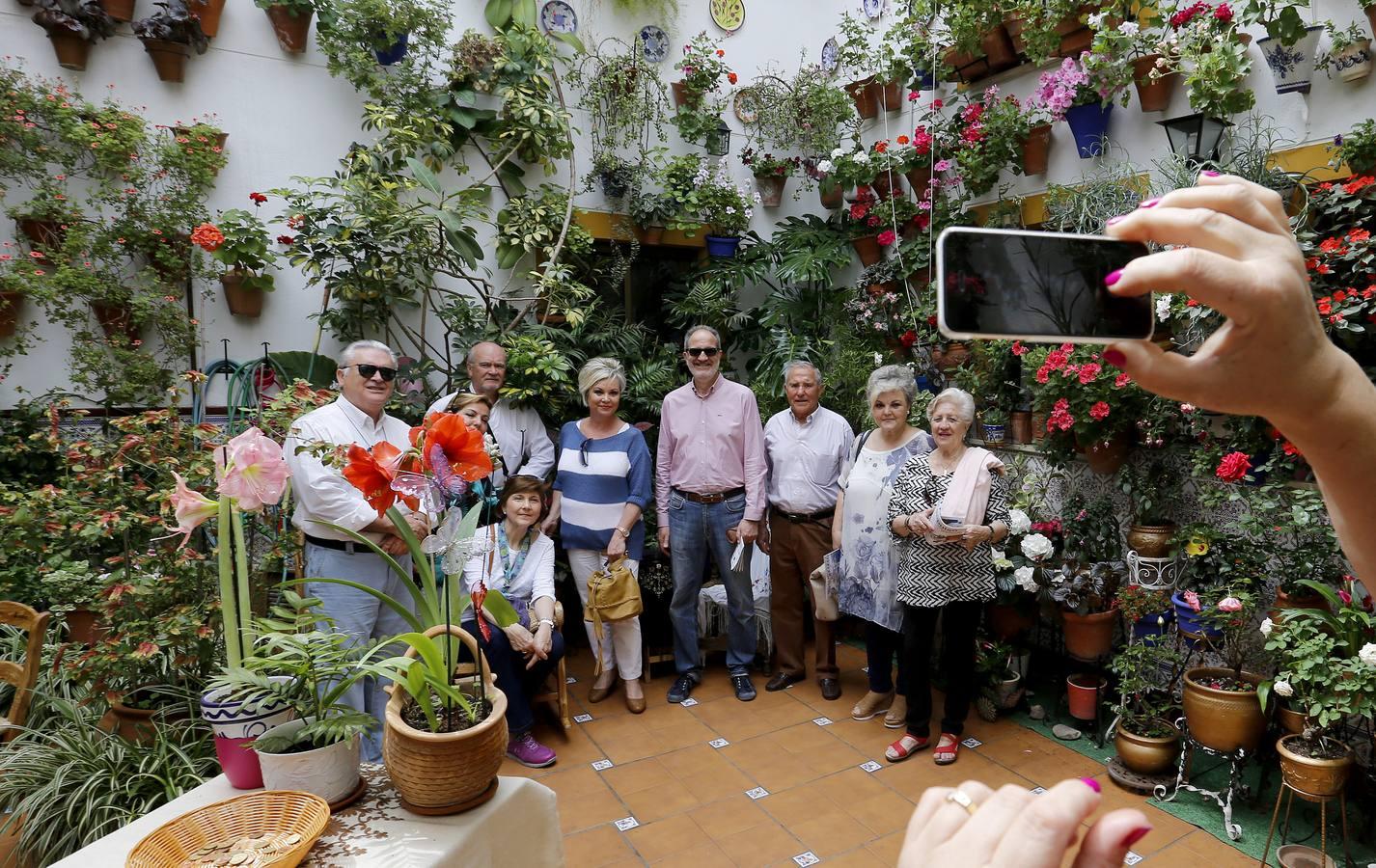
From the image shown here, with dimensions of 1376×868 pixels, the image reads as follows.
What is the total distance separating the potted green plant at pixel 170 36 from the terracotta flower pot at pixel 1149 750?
219 inches

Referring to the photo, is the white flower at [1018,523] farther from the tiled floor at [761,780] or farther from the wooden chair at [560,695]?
the wooden chair at [560,695]

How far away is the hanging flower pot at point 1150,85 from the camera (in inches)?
142

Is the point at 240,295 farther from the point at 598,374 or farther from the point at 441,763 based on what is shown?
the point at 441,763

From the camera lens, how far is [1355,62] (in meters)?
3.00

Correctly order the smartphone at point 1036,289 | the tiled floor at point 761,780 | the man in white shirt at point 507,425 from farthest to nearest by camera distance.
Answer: the man in white shirt at point 507,425 < the tiled floor at point 761,780 < the smartphone at point 1036,289

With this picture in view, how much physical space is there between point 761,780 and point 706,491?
1.44 m

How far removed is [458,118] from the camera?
15.1 feet

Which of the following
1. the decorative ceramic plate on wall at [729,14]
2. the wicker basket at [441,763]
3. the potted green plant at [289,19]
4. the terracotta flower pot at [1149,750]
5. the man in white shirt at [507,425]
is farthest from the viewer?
the decorative ceramic plate on wall at [729,14]

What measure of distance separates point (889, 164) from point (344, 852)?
483 centimetres

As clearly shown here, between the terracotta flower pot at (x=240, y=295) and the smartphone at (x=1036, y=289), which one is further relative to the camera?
the terracotta flower pot at (x=240, y=295)

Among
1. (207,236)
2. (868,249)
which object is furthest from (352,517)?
(868,249)

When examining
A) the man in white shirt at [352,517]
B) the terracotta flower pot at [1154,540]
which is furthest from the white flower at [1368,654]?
the man in white shirt at [352,517]

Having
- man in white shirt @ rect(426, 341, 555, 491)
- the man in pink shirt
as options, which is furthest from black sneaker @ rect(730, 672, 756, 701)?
man in white shirt @ rect(426, 341, 555, 491)

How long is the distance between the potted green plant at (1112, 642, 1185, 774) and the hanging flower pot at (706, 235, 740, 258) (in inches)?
139
